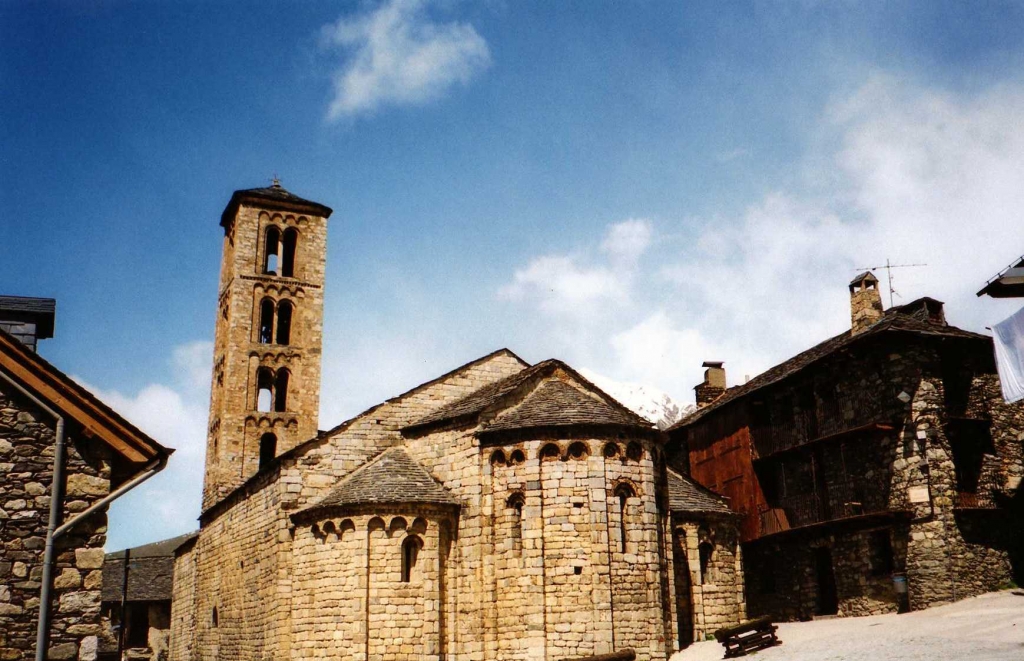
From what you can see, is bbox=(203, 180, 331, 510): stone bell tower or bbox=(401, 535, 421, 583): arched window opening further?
bbox=(203, 180, 331, 510): stone bell tower

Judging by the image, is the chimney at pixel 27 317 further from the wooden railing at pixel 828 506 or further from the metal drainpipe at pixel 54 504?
the wooden railing at pixel 828 506

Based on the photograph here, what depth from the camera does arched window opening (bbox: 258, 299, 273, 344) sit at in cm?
3532

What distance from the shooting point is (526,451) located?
2148cm

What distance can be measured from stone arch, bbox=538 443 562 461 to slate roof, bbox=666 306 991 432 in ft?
32.3

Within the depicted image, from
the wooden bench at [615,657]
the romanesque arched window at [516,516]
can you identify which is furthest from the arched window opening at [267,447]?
the wooden bench at [615,657]

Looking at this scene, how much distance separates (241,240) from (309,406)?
23.2 feet

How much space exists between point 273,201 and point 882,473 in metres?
24.4

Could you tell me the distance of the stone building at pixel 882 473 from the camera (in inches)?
938

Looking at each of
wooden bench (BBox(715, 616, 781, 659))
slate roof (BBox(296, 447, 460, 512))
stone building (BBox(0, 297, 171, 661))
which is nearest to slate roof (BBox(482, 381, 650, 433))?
slate roof (BBox(296, 447, 460, 512))

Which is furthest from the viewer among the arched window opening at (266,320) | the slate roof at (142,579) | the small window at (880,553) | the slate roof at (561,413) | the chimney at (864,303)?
the slate roof at (142,579)

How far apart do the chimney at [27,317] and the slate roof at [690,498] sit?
1630 centimetres

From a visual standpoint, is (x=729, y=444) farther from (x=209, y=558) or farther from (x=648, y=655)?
(x=209, y=558)

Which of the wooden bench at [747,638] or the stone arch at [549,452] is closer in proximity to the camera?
the wooden bench at [747,638]

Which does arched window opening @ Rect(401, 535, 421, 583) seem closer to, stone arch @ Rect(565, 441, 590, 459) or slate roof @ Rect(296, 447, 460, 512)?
slate roof @ Rect(296, 447, 460, 512)
